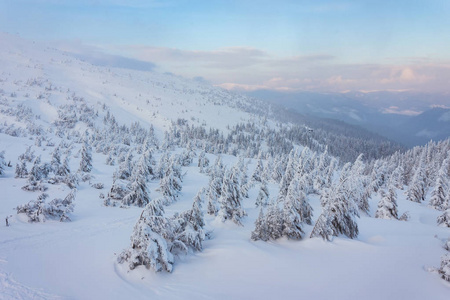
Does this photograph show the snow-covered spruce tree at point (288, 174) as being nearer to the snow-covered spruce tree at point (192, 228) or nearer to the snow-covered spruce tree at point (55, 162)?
the snow-covered spruce tree at point (192, 228)

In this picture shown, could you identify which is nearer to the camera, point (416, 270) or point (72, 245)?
point (416, 270)

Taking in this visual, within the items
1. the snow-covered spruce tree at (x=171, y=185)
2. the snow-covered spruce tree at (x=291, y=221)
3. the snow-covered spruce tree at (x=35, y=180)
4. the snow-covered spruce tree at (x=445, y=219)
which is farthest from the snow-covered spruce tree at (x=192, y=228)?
the snow-covered spruce tree at (x=445, y=219)

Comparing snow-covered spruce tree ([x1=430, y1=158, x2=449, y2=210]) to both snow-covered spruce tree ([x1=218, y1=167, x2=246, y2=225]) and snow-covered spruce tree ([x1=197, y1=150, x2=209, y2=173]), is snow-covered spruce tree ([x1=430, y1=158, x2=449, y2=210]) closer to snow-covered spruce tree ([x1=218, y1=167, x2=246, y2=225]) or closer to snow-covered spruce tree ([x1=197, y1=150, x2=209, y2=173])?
snow-covered spruce tree ([x1=218, y1=167, x2=246, y2=225])

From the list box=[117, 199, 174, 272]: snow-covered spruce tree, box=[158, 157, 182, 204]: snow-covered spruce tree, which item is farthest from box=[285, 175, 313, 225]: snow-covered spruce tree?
box=[158, 157, 182, 204]: snow-covered spruce tree

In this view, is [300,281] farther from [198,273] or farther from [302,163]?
[302,163]

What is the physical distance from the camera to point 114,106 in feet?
572

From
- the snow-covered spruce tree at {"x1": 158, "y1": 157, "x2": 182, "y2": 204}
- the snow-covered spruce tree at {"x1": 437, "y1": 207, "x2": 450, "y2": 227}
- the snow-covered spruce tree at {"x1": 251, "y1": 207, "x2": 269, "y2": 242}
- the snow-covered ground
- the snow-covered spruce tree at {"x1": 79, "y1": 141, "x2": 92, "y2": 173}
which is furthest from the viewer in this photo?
the snow-covered spruce tree at {"x1": 79, "y1": 141, "x2": 92, "y2": 173}

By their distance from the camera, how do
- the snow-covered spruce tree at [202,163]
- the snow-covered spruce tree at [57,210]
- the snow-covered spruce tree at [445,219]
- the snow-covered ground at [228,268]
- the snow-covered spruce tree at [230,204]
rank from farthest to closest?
the snow-covered spruce tree at [202,163] → the snow-covered spruce tree at [445,219] → the snow-covered spruce tree at [230,204] → the snow-covered spruce tree at [57,210] → the snow-covered ground at [228,268]

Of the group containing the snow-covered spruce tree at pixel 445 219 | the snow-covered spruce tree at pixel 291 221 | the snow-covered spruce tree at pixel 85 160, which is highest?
Result: the snow-covered spruce tree at pixel 291 221

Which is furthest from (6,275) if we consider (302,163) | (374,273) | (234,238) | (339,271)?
(302,163)

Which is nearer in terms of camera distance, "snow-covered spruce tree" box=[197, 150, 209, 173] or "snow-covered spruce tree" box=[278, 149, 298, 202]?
"snow-covered spruce tree" box=[278, 149, 298, 202]

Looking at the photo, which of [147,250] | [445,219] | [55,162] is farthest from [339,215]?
[55,162]

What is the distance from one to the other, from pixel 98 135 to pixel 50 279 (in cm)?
8900

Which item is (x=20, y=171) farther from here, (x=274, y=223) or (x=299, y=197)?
(x=299, y=197)
